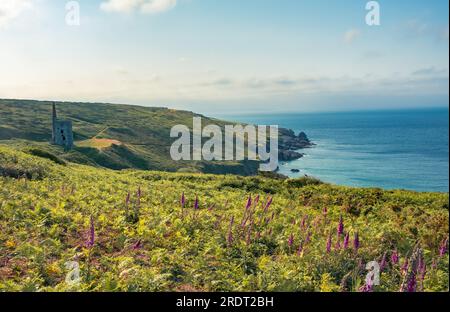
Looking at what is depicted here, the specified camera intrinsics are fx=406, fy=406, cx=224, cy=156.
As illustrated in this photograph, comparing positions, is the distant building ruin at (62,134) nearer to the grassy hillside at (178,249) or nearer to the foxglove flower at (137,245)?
the grassy hillside at (178,249)

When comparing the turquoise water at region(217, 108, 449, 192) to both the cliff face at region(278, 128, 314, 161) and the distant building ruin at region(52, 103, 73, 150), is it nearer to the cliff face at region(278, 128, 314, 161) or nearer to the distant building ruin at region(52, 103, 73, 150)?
the cliff face at region(278, 128, 314, 161)

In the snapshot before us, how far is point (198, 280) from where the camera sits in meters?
8.91

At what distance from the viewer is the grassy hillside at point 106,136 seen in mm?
87188

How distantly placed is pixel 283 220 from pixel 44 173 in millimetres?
14704

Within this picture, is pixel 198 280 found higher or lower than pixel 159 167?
higher

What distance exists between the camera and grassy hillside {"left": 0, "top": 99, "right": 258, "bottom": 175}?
87.2m

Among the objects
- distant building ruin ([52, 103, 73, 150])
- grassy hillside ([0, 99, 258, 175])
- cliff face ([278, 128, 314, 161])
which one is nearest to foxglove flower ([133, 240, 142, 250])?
grassy hillside ([0, 99, 258, 175])

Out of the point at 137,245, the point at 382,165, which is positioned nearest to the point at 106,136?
the point at 382,165

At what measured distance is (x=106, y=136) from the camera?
12631 cm

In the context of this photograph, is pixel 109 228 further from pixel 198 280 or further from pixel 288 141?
pixel 288 141

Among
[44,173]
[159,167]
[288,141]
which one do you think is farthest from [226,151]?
[44,173]
